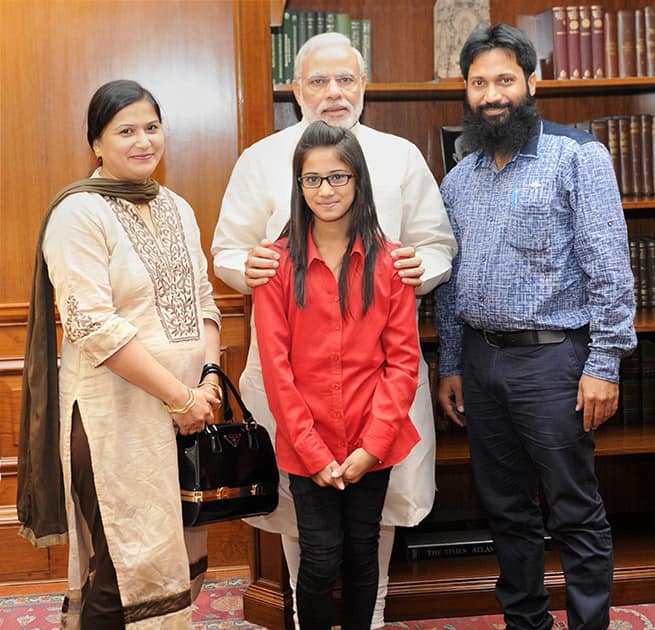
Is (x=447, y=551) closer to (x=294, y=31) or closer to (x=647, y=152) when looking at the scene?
(x=647, y=152)

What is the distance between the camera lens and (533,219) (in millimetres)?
2152

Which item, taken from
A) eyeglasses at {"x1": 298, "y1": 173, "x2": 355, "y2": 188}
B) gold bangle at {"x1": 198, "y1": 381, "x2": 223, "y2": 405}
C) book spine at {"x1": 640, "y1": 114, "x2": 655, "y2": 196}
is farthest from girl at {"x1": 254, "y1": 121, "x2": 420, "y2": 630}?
book spine at {"x1": 640, "y1": 114, "x2": 655, "y2": 196}

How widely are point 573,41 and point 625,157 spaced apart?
1.36ft

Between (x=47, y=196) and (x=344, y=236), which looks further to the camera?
(x=47, y=196)

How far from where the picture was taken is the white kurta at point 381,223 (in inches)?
92.0

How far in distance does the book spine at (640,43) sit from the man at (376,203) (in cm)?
92

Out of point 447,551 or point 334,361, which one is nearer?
point 334,361

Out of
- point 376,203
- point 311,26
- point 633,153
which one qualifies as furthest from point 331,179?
point 633,153

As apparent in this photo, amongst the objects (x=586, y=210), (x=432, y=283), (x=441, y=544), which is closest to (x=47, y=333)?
(x=432, y=283)

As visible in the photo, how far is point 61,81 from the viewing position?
2.89m

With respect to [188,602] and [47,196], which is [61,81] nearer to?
[47,196]

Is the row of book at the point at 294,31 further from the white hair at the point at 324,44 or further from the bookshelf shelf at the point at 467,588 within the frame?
the bookshelf shelf at the point at 467,588

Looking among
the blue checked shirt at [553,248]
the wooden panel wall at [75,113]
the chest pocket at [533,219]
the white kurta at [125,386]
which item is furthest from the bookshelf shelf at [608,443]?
the white kurta at [125,386]

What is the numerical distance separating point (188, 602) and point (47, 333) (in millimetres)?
694
